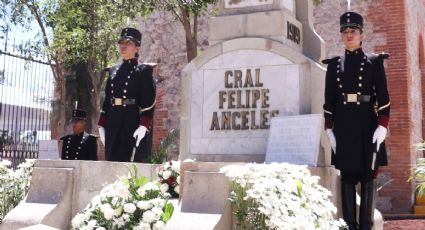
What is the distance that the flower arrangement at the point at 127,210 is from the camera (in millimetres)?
3764

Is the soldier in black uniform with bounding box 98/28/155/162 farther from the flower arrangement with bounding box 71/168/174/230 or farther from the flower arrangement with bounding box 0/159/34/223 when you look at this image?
the flower arrangement with bounding box 71/168/174/230

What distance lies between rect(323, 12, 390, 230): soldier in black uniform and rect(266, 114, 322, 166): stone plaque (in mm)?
165

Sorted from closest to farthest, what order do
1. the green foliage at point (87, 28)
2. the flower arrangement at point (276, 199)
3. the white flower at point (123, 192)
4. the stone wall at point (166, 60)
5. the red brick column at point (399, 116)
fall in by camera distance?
the flower arrangement at point (276, 199) → the white flower at point (123, 192) → the green foliage at point (87, 28) → the red brick column at point (399, 116) → the stone wall at point (166, 60)

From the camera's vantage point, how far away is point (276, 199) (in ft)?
11.6

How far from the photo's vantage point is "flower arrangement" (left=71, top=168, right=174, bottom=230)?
3764mm

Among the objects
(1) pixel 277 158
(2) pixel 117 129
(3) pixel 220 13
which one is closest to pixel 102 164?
(2) pixel 117 129

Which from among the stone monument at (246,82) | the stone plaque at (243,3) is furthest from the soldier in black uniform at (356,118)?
the stone plaque at (243,3)

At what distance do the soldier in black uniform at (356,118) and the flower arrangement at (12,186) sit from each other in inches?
119

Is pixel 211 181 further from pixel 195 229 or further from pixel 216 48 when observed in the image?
pixel 216 48

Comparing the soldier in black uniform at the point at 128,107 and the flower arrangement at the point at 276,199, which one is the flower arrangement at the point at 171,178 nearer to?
the soldier in black uniform at the point at 128,107

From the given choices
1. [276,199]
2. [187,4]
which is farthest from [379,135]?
[187,4]

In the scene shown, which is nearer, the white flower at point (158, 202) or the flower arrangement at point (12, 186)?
the white flower at point (158, 202)

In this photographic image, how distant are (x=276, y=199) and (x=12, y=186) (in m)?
3.14

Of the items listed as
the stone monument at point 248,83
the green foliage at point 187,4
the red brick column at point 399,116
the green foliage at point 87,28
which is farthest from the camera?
the red brick column at point 399,116
